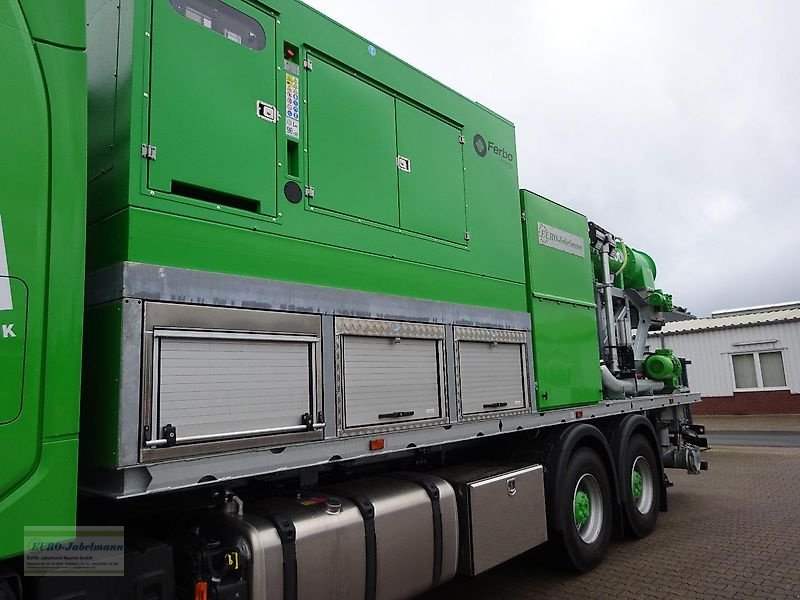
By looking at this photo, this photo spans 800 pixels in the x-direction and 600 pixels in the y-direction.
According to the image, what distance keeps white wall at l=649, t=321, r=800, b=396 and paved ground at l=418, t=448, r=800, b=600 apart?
1445cm

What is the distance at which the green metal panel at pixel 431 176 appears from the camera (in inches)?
156

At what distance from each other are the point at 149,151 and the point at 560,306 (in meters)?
3.96

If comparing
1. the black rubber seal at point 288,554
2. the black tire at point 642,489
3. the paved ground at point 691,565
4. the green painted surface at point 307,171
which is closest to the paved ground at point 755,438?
the paved ground at point 691,565

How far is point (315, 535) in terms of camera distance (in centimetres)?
296

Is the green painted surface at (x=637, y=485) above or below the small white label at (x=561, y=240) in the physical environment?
below

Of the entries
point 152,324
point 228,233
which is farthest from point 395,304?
point 152,324

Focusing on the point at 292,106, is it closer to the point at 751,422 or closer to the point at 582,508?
the point at 582,508

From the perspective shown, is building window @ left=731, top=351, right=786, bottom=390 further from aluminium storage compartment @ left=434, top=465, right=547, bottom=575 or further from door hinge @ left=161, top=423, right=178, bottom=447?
door hinge @ left=161, top=423, right=178, bottom=447

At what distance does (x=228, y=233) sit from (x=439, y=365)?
1703 millimetres

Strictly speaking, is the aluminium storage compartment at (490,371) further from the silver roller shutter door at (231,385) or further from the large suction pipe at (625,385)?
the large suction pipe at (625,385)

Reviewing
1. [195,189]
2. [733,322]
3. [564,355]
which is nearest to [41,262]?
[195,189]

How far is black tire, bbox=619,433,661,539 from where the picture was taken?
5941 mm

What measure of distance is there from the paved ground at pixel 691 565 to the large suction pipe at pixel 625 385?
1.54 meters

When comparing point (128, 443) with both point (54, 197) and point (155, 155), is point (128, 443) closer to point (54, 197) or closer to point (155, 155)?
point (54, 197)
